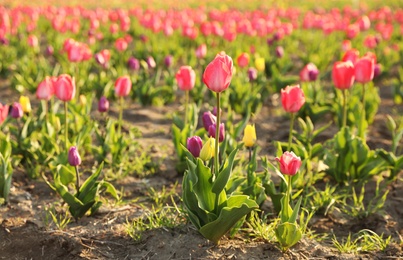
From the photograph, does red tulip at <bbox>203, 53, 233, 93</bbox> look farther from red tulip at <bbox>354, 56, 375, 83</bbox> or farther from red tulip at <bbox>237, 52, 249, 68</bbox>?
red tulip at <bbox>237, 52, 249, 68</bbox>

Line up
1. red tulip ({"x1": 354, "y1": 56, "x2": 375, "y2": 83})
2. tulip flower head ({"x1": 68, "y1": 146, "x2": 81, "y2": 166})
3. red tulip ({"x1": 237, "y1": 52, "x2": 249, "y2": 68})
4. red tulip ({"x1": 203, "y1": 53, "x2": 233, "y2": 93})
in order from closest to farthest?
red tulip ({"x1": 203, "y1": 53, "x2": 233, "y2": 93}), tulip flower head ({"x1": 68, "y1": 146, "x2": 81, "y2": 166}), red tulip ({"x1": 354, "y1": 56, "x2": 375, "y2": 83}), red tulip ({"x1": 237, "y1": 52, "x2": 249, "y2": 68})

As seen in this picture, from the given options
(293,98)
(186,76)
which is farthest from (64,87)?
(293,98)

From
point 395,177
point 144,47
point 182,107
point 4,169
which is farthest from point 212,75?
point 144,47

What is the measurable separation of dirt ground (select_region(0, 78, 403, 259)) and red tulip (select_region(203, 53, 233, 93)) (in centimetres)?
91

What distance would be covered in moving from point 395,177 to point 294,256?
1.34 meters

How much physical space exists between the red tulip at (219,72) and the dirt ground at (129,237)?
36.0 inches

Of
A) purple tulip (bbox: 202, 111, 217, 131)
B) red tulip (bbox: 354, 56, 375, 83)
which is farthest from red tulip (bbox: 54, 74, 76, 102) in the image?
red tulip (bbox: 354, 56, 375, 83)

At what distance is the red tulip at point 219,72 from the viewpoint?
2.83 metres

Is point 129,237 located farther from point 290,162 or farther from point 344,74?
point 344,74

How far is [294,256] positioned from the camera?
3.14 meters

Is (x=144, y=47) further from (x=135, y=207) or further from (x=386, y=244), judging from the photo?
(x=386, y=244)

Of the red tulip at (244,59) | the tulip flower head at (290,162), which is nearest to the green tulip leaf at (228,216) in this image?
the tulip flower head at (290,162)

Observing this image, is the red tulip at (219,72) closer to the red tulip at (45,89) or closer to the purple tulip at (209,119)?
the purple tulip at (209,119)

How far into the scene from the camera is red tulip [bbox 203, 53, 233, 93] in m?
2.83
